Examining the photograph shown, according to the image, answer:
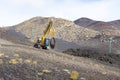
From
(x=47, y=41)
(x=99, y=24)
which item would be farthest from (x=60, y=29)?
(x=47, y=41)

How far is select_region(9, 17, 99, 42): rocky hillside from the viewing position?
58.5m

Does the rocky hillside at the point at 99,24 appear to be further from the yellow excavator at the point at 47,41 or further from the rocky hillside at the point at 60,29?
the yellow excavator at the point at 47,41

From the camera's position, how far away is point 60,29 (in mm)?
64438

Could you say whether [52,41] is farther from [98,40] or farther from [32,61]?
[98,40]

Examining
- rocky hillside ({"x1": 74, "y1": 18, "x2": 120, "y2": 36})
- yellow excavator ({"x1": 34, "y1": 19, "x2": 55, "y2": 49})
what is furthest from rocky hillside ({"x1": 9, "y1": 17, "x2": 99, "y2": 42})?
yellow excavator ({"x1": 34, "y1": 19, "x2": 55, "y2": 49})

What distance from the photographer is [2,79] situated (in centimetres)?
1080

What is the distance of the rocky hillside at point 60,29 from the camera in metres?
58.5

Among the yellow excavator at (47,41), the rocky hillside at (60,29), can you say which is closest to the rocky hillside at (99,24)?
the rocky hillside at (60,29)

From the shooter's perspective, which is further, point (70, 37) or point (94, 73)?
Answer: point (70, 37)

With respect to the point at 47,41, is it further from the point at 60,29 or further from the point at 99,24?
the point at 99,24

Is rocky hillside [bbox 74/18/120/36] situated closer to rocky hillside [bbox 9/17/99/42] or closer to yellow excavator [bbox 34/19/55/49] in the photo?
rocky hillside [bbox 9/17/99/42]

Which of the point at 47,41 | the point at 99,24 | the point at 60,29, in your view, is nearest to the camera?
the point at 47,41

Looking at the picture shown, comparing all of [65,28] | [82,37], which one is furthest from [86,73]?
[65,28]

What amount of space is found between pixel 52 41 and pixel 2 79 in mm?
13692
